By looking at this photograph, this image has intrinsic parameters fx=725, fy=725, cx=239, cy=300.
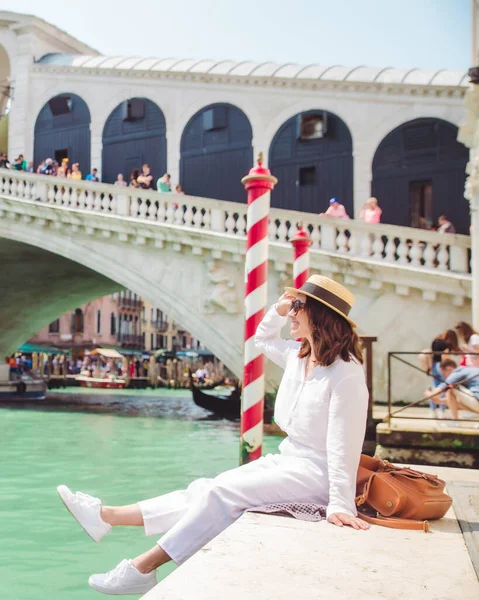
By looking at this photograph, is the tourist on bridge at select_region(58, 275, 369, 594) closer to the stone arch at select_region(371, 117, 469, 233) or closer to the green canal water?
the green canal water

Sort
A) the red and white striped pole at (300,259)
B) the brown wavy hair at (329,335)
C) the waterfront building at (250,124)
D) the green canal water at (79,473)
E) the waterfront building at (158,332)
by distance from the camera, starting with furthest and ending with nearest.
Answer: the waterfront building at (158,332)
the waterfront building at (250,124)
the red and white striped pole at (300,259)
the green canal water at (79,473)
the brown wavy hair at (329,335)

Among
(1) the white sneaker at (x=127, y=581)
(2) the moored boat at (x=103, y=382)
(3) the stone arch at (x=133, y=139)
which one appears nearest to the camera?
(1) the white sneaker at (x=127, y=581)

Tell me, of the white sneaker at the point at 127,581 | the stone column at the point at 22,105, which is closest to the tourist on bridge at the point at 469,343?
the white sneaker at the point at 127,581

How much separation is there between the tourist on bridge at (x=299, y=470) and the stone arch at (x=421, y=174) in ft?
22.7

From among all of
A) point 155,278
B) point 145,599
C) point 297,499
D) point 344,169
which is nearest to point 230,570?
point 145,599

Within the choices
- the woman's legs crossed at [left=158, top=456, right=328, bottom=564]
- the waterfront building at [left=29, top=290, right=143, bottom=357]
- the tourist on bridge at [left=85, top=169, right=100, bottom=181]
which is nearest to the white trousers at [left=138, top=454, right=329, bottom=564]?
the woman's legs crossed at [left=158, top=456, right=328, bottom=564]

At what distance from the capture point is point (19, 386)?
1362 centimetres

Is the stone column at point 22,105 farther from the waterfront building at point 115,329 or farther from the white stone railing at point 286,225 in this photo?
the waterfront building at point 115,329

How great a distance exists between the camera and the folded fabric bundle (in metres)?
1.81

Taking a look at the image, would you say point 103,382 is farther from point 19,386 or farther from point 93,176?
point 93,176

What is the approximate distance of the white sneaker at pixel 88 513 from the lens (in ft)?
6.26

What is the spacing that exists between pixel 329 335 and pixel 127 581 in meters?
0.80

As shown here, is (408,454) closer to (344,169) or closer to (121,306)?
(344,169)

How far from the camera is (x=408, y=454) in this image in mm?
3934
